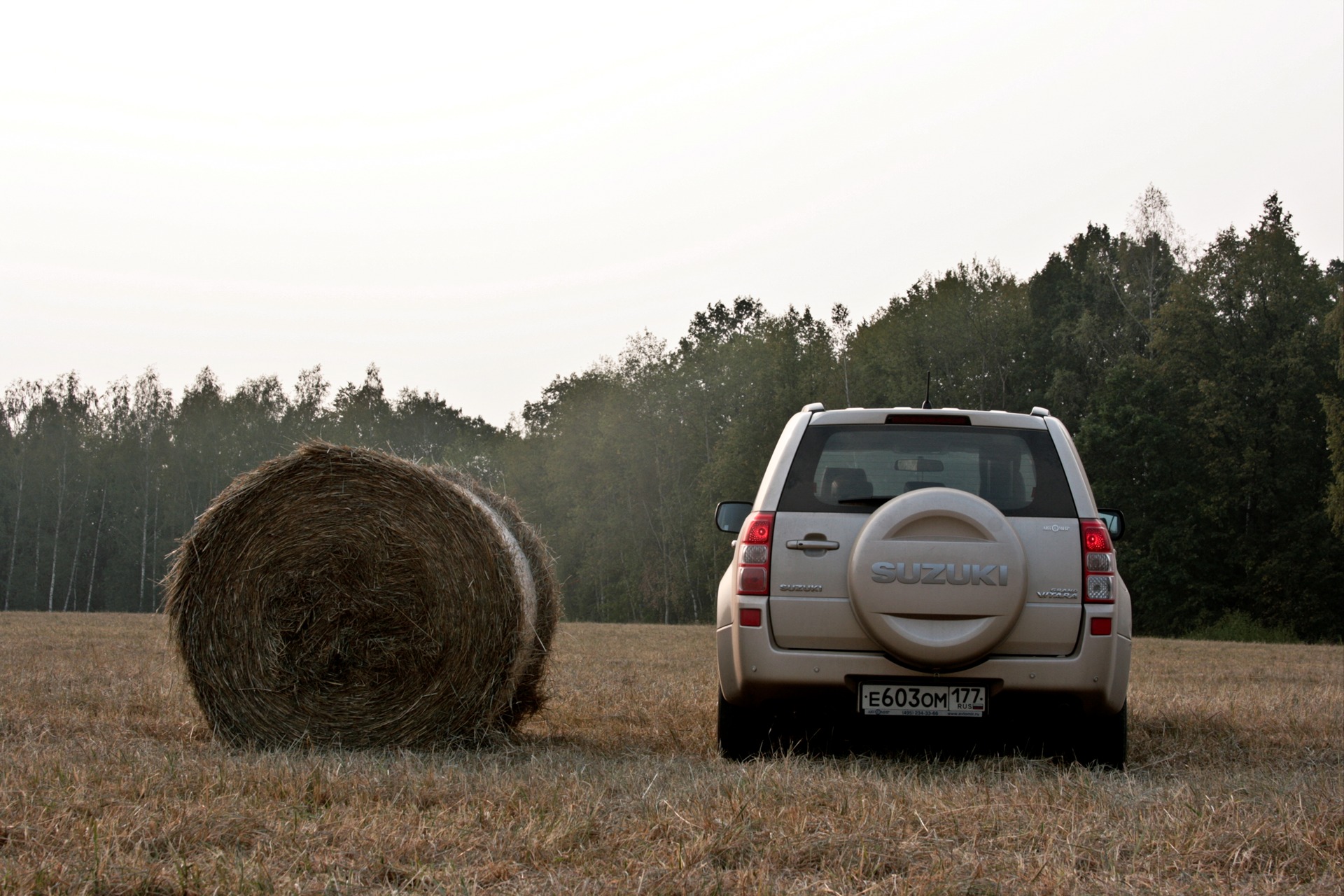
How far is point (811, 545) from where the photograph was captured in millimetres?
5805

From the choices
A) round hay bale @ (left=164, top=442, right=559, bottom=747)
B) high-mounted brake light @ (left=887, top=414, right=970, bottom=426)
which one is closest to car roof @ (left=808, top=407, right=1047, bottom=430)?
high-mounted brake light @ (left=887, top=414, right=970, bottom=426)

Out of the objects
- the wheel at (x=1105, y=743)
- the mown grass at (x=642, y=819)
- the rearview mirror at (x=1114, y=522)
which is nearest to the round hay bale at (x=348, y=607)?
the mown grass at (x=642, y=819)

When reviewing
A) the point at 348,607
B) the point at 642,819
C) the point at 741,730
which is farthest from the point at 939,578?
the point at 348,607

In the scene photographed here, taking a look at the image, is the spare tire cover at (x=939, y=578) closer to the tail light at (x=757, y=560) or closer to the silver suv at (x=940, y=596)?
the silver suv at (x=940, y=596)

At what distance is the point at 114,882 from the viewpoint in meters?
3.35

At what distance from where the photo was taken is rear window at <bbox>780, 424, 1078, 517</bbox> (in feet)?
19.5

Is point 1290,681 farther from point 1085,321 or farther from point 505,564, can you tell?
point 1085,321

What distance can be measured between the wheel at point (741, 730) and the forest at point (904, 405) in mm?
20801

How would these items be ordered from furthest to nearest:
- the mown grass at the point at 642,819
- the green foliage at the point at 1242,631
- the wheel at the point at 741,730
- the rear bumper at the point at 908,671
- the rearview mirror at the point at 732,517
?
the green foliage at the point at 1242,631
the rearview mirror at the point at 732,517
the wheel at the point at 741,730
the rear bumper at the point at 908,671
the mown grass at the point at 642,819

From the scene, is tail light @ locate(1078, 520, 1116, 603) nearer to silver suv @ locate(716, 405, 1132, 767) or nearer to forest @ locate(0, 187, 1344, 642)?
silver suv @ locate(716, 405, 1132, 767)

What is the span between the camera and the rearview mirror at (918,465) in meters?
6.36

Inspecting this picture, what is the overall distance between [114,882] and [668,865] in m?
1.48

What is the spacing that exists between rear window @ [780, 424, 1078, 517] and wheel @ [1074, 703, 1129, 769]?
114 cm

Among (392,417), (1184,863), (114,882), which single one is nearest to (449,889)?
(114,882)
